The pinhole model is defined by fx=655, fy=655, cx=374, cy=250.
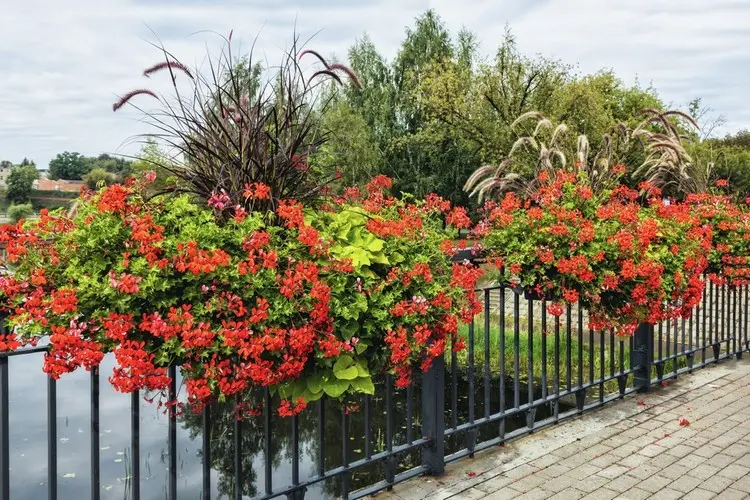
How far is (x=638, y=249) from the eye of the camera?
4398 millimetres

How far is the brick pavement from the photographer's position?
3.49 metres

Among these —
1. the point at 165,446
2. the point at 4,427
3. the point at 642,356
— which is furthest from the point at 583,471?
the point at 165,446

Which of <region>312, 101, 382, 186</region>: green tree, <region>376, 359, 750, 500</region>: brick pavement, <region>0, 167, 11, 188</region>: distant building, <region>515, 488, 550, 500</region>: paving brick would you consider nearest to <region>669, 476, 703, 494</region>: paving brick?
<region>376, 359, 750, 500</region>: brick pavement

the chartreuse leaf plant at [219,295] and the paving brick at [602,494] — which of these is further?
the paving brick at [602,494]

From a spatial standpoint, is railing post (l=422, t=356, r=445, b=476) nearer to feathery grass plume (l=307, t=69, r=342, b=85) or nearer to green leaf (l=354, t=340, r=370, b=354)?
green leaf (l=354, t=340, r=370, b=354)

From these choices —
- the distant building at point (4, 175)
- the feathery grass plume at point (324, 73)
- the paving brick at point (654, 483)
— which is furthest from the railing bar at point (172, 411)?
the distant building at point (4, 175)

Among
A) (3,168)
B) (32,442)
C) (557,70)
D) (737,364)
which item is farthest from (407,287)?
(3,168)

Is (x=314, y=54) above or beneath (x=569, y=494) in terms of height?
above

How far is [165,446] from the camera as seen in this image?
21.8 ft

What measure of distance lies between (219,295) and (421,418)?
2360 mm

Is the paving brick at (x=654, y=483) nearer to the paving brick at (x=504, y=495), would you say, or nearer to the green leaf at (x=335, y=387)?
the paving brick at (x=504, y=495)

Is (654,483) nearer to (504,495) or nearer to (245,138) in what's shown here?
(504,495)

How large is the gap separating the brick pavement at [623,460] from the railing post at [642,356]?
23cm

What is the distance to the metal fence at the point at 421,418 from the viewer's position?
2863 mm
